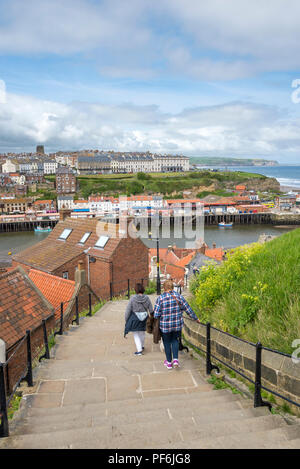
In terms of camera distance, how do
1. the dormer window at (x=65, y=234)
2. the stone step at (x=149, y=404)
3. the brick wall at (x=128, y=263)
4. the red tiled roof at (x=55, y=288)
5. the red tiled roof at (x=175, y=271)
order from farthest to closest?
the red tiled roof at (x=175, y=271) → the dormer window at (x=65, y=234) → the brick wall at (x=128, y=263) → the red tiled roof at (x=55, y=288) → the stone step at (x=149, y=404)

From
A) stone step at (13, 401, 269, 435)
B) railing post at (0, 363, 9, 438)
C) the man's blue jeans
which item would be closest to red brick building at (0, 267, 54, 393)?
the man's blue jeans

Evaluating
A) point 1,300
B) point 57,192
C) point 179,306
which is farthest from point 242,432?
point 57,192

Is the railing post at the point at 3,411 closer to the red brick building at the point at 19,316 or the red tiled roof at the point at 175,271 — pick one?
the red brick building at the point at 19,316

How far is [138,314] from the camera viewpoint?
21.1 ft

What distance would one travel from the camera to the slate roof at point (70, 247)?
1822 centimetres

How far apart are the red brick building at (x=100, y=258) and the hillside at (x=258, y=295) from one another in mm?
9989

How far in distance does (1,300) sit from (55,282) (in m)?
3.92

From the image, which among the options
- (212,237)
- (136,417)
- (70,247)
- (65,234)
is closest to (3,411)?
(136,417)

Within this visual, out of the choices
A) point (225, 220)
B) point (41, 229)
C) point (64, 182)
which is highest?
point (64, 182)

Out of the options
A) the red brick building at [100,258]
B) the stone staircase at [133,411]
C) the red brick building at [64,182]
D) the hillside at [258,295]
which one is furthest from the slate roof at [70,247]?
the red brick building at [64,182]

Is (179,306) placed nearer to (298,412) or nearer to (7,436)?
(298,412)

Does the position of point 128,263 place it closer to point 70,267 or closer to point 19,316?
point 70,267

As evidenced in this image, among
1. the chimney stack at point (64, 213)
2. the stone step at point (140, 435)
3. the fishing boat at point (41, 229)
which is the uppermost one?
the chimney stack at point (64, 213)

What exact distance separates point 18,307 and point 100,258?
799cm
